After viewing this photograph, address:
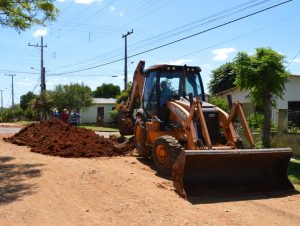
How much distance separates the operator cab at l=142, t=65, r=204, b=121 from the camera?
1184 centimetres

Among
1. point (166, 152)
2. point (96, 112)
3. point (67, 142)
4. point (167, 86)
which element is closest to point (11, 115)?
point (96, 112)

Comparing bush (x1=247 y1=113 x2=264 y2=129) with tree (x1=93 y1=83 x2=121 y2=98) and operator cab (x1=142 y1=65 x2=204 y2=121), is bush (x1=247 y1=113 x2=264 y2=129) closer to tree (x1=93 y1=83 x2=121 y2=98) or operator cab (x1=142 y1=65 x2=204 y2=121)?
operator cab (x1=142 y1=65 x2=204 y2=121)

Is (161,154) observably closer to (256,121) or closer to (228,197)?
(228,197)

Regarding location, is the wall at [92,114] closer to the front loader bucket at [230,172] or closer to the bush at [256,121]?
the bush at [256,121]

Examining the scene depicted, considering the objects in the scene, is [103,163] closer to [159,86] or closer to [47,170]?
[47,170]

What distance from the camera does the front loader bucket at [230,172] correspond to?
8.74 metres

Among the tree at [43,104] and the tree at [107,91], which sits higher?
the tree at [107,91]

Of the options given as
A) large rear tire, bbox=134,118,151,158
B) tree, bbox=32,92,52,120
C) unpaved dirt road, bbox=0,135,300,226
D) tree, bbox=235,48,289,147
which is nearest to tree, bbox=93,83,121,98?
tree, bbox=32,92,52,120

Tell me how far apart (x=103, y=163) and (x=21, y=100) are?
74.9 meters

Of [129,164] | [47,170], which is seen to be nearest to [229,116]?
[129,164]

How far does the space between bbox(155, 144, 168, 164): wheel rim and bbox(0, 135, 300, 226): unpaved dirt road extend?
0.44 meters

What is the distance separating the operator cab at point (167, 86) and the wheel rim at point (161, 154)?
132cm

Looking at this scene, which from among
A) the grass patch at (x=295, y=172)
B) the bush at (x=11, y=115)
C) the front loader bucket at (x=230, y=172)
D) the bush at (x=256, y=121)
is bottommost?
the bush at (x=11, y=115)

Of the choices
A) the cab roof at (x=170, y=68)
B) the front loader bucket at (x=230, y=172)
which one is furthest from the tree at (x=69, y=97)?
the front loader bucket at (x=230, y=172)
